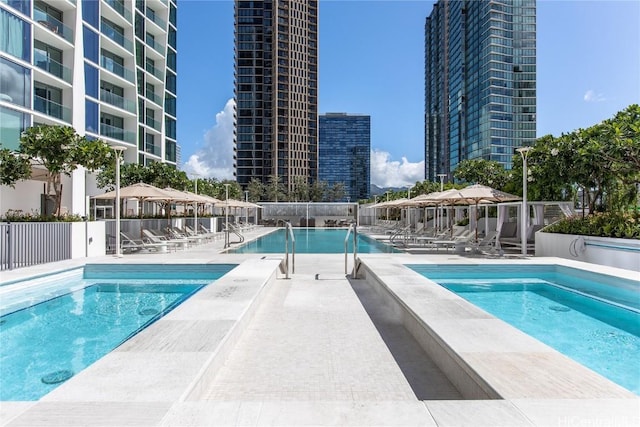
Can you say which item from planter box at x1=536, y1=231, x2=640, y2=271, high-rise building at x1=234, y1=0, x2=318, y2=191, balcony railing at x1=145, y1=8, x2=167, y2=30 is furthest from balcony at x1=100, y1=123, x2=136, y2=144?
high-rise building at x1=234, y1=0, x2=318, y2=191

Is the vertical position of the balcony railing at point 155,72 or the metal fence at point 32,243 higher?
the balcony railing at point 155,72

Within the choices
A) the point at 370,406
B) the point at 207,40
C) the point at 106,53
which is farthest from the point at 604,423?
the point at 207,40

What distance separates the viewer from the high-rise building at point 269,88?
89.0 m

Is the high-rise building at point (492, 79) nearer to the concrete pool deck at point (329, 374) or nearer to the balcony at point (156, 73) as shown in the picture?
the balcony at point (156, 73)

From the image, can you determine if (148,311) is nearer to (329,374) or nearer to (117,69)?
(329,374)

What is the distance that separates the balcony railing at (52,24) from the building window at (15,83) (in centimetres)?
292

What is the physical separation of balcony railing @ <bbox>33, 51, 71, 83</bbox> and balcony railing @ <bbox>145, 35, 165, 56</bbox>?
37.5 ft

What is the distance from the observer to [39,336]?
506 centimetres

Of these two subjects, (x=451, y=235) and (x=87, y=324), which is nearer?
(x=87, y=324)

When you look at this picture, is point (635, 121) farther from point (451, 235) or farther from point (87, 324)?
point (87, 324)

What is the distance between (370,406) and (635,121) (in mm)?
10999

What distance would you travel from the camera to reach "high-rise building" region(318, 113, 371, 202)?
484 feet

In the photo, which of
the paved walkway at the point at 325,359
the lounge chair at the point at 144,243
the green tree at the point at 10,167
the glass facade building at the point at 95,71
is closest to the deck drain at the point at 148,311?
the paved walkway at the point at 325,359

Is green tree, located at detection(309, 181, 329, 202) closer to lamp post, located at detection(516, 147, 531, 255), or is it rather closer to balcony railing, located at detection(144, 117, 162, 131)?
balcony railing, located at detection(144, 117, 162, 131)
